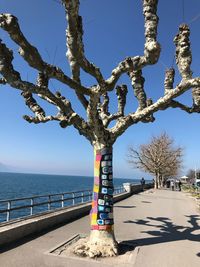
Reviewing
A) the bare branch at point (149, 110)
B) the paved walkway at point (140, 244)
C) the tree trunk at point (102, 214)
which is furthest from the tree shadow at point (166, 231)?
the bare branch at point (149, 110)

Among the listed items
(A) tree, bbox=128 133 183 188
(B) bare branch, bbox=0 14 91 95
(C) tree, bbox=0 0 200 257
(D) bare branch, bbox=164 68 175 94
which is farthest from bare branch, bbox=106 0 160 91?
(A) tree, bbox=128 133 183 188

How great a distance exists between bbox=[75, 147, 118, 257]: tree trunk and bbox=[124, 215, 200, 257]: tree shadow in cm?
133

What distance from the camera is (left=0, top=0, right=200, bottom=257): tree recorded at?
7.69 m

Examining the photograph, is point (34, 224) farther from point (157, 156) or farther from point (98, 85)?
point (157, 156)

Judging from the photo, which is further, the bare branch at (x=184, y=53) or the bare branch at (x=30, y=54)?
the bare branch at (x=184, y=53)

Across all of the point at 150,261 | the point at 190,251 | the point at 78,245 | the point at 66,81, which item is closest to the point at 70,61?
the point at 66,81

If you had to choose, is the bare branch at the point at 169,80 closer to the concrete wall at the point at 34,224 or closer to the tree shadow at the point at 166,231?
the tree shadow at the point at 166,231

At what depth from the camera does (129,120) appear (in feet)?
32.2

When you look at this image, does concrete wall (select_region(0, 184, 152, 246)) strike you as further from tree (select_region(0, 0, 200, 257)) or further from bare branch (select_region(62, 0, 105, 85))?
bare branch (select_region(62, 0, 105, 85))

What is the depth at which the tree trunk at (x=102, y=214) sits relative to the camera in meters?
8.49

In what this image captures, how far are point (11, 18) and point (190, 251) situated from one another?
8183 mm

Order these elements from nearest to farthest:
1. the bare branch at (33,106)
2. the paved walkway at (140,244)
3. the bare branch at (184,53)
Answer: the paved walkway at (140,244) → the bare branch at (184,53) → the bare branch at (33,106)

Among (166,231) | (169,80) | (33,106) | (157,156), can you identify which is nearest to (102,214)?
(166,231)

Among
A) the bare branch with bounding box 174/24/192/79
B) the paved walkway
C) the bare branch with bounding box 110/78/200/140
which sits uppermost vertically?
the bare branch with bounding box 174/24/192/79
